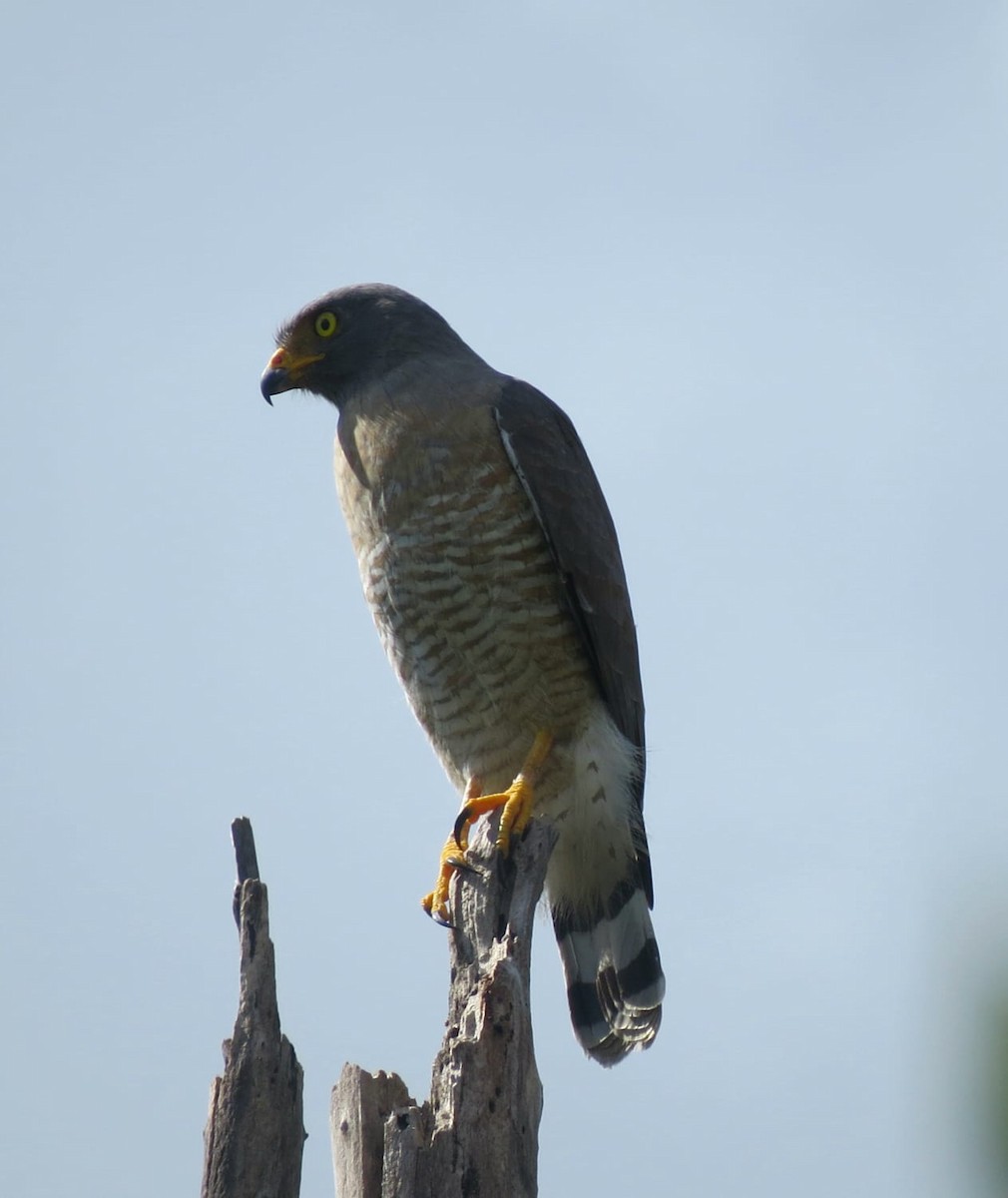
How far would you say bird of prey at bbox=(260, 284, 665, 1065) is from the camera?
17.4 ft

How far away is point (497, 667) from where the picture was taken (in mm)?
5336

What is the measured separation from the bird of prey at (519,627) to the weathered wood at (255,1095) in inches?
50.0

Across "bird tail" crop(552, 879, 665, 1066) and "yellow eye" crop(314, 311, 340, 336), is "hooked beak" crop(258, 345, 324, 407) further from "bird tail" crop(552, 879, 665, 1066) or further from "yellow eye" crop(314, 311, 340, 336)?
"bird tail" crop(552, 879, 665, 1066)

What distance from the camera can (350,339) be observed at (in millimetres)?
6082

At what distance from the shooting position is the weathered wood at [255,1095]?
3.63 m

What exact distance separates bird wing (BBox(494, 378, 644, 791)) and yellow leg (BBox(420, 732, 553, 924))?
20.7 inches

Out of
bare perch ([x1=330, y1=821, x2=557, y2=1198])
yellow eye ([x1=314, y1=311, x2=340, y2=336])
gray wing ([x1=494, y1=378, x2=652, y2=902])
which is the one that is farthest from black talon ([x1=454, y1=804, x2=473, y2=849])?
yellow eye ([x1=314, y1=311, x2=340, y2=336])

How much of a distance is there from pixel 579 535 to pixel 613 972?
1.75 m

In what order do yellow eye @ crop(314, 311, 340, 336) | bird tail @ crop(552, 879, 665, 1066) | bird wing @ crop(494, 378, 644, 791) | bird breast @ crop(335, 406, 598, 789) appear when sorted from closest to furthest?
1. bird breast @ crop(335, 406, 598, 789)
2. bird wing @ crop(494, 378, 644, 791)
3. bird tail @ crop(552, 879, 665, 1066)
4. yellow eye @ crop(314, 311, 340, 336)

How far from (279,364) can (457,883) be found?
8.30 ft

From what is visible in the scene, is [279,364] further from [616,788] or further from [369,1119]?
[369,1119]

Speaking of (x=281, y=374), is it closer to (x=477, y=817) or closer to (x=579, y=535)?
(x=579, y=535)

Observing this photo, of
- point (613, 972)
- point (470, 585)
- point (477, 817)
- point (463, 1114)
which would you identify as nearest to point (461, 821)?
point (477, 817)

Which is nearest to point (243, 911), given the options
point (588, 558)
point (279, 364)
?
point (588, 558)
